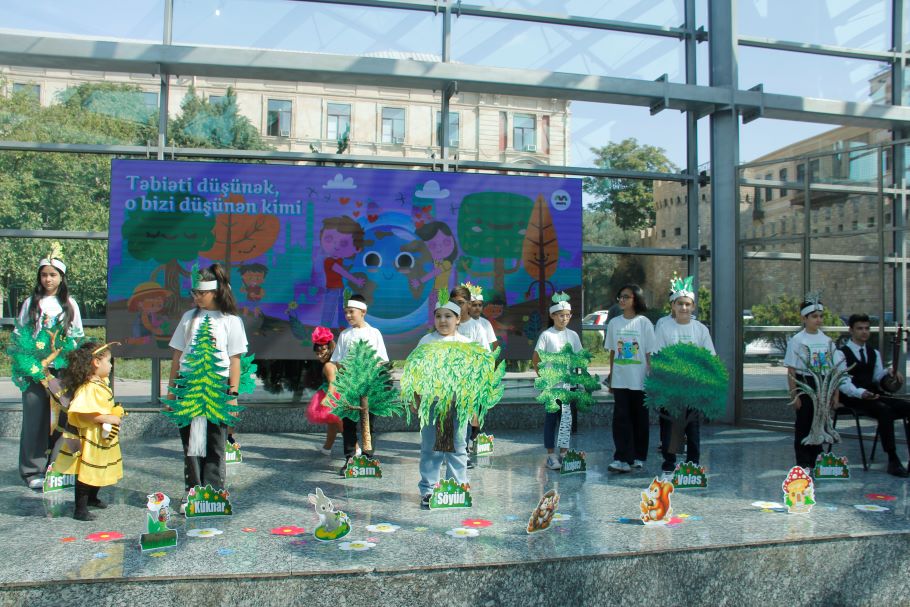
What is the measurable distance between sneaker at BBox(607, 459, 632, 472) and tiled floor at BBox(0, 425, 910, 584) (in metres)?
0.07

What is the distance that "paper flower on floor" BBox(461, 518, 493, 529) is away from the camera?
16.3ft

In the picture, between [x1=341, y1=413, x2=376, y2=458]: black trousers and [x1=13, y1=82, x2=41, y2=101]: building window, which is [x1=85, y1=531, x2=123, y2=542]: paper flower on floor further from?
[x1=13, y1=82, x2=41, y2=101]: building window

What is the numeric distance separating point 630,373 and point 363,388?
7.63 ft

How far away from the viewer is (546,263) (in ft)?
32.0

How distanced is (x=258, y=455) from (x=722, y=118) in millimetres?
7114

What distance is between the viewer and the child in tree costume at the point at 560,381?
6.91m

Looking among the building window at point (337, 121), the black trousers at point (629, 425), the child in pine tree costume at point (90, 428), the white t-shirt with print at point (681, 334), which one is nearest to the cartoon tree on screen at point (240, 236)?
the building window at point (337, 121)

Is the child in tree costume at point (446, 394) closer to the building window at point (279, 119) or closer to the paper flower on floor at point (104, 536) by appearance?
the paper flower on floor at point (104, 536)

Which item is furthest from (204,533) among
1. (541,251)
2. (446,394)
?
(541,251)

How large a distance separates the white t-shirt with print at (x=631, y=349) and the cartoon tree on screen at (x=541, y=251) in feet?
8.53

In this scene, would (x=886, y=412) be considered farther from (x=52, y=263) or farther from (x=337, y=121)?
(x=52, y=263)

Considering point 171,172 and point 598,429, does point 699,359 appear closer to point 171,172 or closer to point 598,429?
point 598,429

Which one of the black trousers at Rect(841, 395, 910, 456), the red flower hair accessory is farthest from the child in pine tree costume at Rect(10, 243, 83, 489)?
the black trousers at Rect(841, 395, 910, 456)

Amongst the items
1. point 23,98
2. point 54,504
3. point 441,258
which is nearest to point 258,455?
point 54,504
